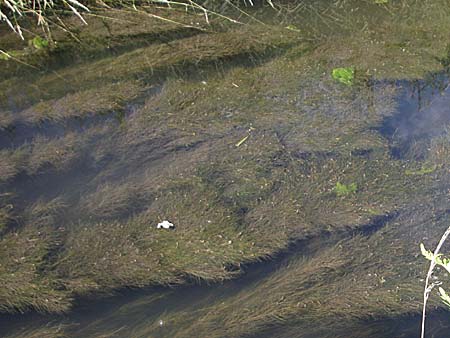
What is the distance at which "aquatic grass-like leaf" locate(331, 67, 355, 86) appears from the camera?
4.51 m

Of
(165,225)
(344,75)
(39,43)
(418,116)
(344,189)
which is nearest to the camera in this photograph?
(165,225)

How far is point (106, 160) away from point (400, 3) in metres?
3.35

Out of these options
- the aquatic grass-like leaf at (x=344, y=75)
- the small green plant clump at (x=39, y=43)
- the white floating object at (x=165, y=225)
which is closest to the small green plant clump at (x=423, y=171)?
the aquatic grass-like leaf at (x=344, y=75)

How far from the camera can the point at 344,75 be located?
4.53 metres

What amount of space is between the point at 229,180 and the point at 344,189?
0.70 meters

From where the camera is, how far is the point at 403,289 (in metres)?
2.94

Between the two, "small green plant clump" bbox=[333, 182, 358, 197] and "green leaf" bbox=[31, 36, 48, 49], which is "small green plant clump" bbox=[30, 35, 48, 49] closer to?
"green leaf" bbox=[31, 36, 48, 49]

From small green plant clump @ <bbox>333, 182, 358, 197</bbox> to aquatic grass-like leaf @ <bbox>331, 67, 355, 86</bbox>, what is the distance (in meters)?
1.18

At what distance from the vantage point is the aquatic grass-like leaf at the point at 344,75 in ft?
14.8

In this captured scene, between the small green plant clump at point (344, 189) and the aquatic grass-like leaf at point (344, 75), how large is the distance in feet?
3.87

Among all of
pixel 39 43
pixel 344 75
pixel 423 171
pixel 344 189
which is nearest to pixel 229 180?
pixel 344 189

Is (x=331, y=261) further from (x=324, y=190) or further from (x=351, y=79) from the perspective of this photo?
(x=351, y=79)

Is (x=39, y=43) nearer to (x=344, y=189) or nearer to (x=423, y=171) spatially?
(x=344, y=189)

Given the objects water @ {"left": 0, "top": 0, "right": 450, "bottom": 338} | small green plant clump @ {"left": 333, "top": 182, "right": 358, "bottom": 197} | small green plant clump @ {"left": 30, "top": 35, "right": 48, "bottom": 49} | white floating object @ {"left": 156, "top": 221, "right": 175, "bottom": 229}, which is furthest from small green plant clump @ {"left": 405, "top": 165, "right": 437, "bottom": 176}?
small green plant clump @ {"left": 30, "top": 35, "right": 48, "bottom": 49}
